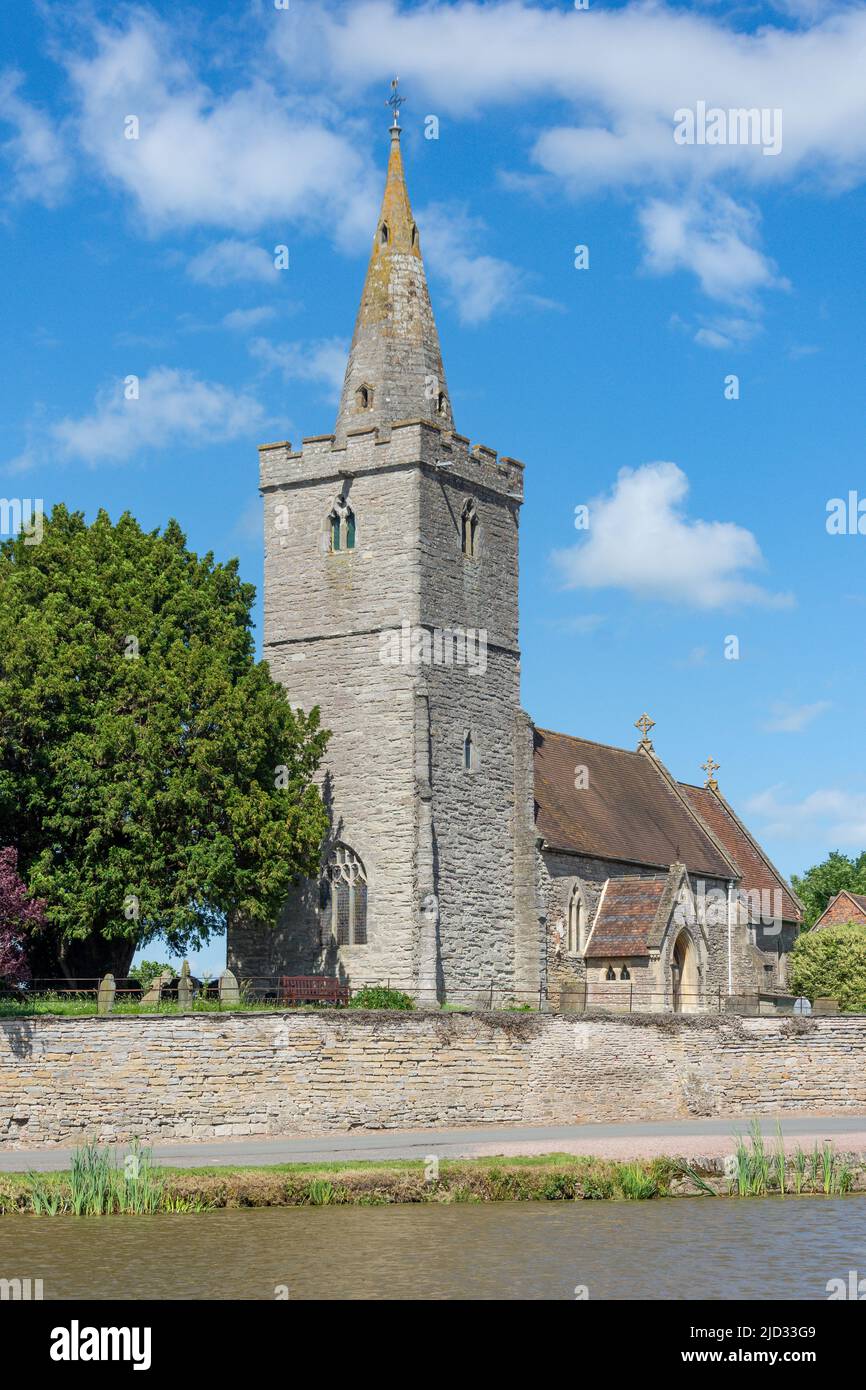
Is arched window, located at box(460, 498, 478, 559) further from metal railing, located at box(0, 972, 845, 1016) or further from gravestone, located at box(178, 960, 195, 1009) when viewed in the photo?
gravestone, located at box(178, 960, 195, 1009)

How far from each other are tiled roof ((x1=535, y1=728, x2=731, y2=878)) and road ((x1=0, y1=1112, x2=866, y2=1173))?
1275 centimetres

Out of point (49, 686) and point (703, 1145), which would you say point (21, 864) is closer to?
point (49, 686)

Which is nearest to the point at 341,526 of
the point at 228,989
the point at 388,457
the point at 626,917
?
the point at 388,457

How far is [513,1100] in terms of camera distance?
116ft

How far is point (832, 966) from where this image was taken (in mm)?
59750

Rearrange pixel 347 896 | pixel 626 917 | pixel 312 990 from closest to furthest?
pixel 312 990
pixel 347 896
pixel 626 917

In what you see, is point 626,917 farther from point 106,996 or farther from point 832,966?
point 106,996

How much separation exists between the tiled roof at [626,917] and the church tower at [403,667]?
2.86m

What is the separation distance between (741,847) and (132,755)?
29.3 metres

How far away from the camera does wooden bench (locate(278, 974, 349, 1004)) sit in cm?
3803

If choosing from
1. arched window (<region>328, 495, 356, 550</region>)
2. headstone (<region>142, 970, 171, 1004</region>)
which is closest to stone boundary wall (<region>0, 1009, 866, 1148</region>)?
headstone (<region>142, 970, 171, 1004</region>)
